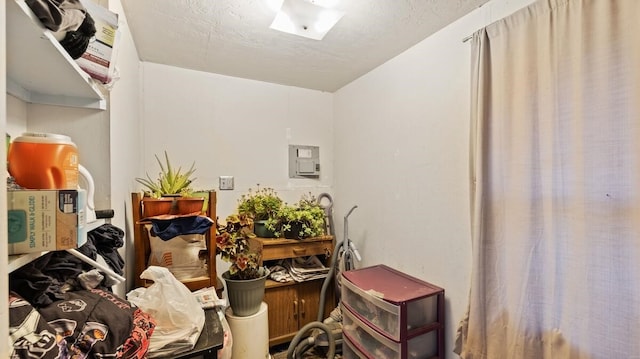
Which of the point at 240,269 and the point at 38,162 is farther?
the point at 240,269

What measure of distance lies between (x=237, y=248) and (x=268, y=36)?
54.4 inches

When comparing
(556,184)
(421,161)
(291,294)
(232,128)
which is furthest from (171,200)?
(556,184)

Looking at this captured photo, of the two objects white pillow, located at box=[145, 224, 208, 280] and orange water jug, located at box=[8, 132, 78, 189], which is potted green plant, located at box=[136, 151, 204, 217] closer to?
white pillow, located at box=[145, 224, 208, 280]

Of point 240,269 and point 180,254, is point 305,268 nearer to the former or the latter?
point 240,269

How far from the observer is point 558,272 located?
1.14 metres

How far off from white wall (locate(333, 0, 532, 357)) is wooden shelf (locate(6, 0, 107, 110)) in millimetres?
1715

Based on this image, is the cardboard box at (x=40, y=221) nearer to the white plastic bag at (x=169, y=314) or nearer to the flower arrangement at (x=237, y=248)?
the white plastic bag at (x=169, y=314)

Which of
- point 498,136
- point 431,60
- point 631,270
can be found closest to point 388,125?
point 431,60

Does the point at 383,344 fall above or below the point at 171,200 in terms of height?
below

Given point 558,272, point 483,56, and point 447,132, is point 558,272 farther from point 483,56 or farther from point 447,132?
point 483,56

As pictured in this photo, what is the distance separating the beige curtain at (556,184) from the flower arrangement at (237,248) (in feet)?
4.21

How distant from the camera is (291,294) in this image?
2.31m

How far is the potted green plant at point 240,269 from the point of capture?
1807 millimetres

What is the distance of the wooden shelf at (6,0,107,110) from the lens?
564mm
